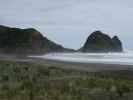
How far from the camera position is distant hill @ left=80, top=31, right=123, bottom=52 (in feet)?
447

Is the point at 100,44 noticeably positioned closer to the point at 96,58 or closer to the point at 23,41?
the point at 23,41

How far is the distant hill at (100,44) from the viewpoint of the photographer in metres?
136

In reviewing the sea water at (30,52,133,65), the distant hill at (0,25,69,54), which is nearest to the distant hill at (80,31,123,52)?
the distant hill at (0,25,69,54)

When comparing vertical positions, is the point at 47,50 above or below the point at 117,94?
below

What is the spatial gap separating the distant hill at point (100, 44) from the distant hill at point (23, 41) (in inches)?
583

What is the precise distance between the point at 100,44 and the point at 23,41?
31398 mm

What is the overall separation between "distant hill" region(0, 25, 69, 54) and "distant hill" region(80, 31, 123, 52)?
14.8 meters

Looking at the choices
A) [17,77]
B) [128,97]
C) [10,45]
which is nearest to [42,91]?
[128,97]

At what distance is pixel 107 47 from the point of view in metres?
139

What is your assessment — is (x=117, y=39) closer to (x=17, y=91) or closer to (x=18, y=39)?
(x=18, y=39)

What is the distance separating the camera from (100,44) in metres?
139

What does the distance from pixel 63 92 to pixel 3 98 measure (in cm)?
287

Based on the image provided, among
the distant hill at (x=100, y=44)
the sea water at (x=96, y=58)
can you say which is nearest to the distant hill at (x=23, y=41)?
the distant hill at (x=100, y=44)

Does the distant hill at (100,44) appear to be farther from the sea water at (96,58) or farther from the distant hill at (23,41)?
the sea water at (96,58)
